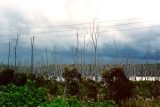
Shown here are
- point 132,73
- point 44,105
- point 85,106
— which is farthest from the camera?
point 132,73

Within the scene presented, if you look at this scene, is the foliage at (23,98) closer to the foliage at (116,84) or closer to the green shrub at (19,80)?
the foliage at (116,84)

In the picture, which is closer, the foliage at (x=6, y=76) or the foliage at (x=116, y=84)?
the foliage at (x=116, y=84)

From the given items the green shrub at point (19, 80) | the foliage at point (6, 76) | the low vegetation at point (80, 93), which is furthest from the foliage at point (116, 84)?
the foliage at point (6, 76)

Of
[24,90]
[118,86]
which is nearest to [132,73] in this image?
[118,86]

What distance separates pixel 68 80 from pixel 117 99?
851 centimetres

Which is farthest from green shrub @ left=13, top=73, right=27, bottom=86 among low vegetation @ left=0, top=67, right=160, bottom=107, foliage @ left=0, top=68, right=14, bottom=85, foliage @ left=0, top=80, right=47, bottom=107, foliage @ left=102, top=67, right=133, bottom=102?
foliage @ left=0, top=80, right=47, bottom=107

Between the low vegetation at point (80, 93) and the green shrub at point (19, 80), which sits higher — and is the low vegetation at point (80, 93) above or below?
above

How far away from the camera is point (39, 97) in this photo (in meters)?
16.8

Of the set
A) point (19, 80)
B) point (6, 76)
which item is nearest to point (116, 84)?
point (19, 80)

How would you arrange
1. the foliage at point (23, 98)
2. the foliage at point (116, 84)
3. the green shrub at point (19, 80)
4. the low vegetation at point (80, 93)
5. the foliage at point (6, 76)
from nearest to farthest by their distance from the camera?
the foliage at point (23, 98)
the low vegetation at point (80, 93)
the foliage at point (116, 84)
the green shrub at point (19, 80)
the foliage at point (6, 76)

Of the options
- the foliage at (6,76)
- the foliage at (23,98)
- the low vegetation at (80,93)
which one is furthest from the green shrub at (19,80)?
the foliage at (23,98)

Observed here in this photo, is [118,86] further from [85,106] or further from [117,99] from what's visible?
[85,106]

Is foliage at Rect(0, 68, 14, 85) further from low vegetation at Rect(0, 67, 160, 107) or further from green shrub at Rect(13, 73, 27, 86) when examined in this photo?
low vegetation at Rect(0, 67, 160, 107)

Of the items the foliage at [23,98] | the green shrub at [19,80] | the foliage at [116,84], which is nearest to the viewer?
the foliage at [23,98]
